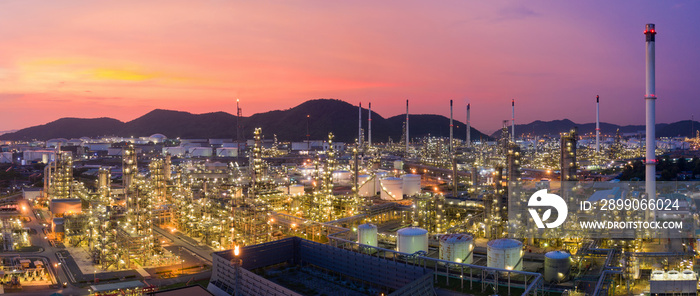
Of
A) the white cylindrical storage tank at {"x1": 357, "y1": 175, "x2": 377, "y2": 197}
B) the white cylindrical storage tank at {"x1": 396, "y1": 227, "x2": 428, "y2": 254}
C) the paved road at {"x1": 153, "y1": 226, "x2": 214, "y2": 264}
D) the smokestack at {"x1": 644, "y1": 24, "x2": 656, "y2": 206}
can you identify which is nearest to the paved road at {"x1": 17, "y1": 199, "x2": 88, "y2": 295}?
the paved road at {"x1": 153, "y1": 226, "x2": 214, "y2": 264}

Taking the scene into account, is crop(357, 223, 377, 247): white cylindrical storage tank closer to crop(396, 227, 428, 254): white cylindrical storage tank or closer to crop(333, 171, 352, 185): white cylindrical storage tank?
crop(396, 227, 428, 254): white cylindrical storage tank

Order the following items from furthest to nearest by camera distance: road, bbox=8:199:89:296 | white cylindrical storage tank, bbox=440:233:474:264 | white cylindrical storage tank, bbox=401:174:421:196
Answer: white cylindrical storage tank, bbox=401:174:421:196
white cylindrical storage tank, bbox=440:233:474:264
road, bbox=8:199:89:296

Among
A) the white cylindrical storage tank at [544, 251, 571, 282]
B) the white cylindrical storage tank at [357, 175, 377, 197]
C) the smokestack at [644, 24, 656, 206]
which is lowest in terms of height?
the white cylindrical storage tank at [544, 251, 571, 282]

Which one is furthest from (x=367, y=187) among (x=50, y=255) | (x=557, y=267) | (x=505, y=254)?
(x=557, y=267)

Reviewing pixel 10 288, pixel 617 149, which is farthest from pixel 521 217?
pixel 617 149

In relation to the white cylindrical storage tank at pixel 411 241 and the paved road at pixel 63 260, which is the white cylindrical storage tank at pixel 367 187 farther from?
the white cylindrical storage tank at pixel 411 241

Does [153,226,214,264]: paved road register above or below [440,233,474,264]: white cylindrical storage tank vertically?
below

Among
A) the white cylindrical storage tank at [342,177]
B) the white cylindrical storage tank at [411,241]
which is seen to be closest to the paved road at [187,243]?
the white cylindrical storage tank at [411,241]
